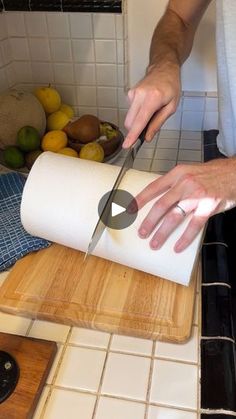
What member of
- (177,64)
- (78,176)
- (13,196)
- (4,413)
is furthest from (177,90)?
(4,413)

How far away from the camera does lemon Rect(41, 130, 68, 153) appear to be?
0.85 m

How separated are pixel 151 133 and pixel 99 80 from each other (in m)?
0.44

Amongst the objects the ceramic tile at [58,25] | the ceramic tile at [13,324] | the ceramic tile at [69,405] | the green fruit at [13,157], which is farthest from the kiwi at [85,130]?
the ceramic tile at [69,405]

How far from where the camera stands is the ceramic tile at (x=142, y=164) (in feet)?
2.84

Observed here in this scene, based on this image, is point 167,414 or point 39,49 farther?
point 39,49

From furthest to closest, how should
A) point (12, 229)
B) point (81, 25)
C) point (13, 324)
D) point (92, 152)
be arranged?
1. point (81, 25)
2. point (92, 152)
3. point (12, 229)
4. point (13, 324)

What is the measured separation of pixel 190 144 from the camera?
0.96 metres

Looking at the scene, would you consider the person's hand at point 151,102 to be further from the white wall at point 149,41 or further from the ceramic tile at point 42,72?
the ceramic tile at point 42,72

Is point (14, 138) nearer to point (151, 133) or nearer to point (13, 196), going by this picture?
point (13, 196)

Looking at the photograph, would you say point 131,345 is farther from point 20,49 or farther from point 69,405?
point 20,49

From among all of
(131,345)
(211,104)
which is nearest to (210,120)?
(211,104)

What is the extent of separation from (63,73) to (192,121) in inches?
13.5

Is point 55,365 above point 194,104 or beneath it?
beneath

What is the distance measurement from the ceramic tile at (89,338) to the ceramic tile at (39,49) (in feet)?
2.32
